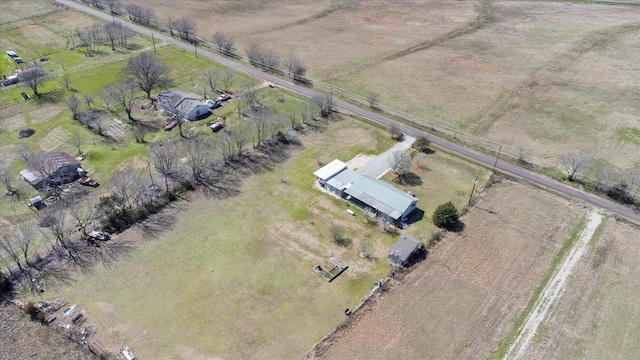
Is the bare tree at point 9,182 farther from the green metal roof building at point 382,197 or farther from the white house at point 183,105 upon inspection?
the green metal roof building at point 382,197

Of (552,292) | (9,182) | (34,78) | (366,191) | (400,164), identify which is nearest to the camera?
(552,292)

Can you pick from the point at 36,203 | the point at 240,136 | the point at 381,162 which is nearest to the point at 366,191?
the point at 381,162

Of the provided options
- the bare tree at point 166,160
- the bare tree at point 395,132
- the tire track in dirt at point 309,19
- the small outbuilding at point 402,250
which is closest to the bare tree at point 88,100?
the bare tree at point 166,160

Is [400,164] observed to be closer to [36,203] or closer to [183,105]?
[183,105]

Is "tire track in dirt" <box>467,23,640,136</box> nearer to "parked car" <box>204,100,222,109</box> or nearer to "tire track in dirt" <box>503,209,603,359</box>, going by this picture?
"tire track in dirt" <box>503,209,603,359</box>

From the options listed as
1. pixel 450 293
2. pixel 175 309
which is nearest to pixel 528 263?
pixel 450 293

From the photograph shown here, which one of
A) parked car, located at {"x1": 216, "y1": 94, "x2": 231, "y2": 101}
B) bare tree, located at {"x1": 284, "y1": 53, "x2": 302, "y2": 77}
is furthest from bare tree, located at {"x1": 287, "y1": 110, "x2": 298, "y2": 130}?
bare tree, located at {"x1": 284, "y1": 53, "x2": 302, "y2": 77}
